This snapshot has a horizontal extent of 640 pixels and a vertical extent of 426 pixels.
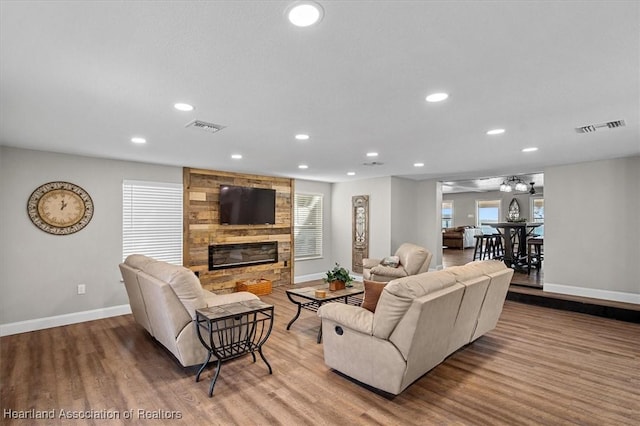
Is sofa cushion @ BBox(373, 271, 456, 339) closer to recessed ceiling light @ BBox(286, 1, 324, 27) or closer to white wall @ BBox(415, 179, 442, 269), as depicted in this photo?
recessed ceiling light @ BBox(286, 1, 324, 27)

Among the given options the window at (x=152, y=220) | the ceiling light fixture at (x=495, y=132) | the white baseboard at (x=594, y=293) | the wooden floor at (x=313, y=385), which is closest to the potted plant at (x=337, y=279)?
the wooden floor at (x=313, y=385)

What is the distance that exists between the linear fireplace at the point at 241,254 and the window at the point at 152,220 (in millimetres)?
661

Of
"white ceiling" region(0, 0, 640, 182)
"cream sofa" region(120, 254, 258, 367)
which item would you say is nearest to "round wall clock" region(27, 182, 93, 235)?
"white ceiling" region(0, 0, 640, 182)

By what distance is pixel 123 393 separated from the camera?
2.77 meters

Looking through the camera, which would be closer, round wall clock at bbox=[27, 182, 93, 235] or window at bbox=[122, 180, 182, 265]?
round wall clock at bbox=[27, 182, 93, 235]

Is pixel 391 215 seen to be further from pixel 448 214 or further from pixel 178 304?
pixel 448 214

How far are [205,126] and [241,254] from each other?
12.3ft

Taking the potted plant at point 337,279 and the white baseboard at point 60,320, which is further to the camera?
the potted plant at point 337,279

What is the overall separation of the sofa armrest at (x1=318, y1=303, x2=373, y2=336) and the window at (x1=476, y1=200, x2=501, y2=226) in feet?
41.2

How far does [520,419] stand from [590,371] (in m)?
1.38

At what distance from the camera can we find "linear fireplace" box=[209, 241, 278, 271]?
614cm

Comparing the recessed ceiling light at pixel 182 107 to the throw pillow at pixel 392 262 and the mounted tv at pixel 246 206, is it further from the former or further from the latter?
the throw pillow at pixel 392 262

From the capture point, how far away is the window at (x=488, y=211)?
530 inches

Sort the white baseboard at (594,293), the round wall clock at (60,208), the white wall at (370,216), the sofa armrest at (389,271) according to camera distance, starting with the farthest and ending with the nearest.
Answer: the white wall at (370,216) → the sofa armrest at (389,271) → the white baseboard at (594,293) → the round wall clock at (60,208)
